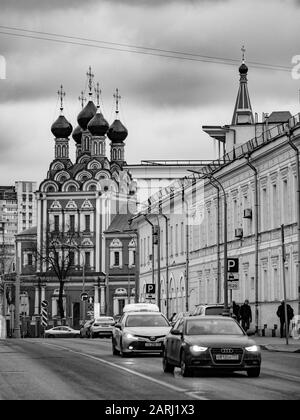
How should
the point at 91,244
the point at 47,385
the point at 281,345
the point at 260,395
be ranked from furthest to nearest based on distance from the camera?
the point at 91,244 → the point at 281,345 → the point at 47,385 → the point at 260,395

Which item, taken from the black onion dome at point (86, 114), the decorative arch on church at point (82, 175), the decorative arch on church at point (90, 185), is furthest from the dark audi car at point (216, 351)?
the black onion dome at point (86, 114)

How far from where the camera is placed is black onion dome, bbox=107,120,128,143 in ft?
503

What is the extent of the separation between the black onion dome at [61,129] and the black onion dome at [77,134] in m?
4.56

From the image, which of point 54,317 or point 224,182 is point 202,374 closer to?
point 224,182

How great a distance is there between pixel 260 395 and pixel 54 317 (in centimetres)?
12113

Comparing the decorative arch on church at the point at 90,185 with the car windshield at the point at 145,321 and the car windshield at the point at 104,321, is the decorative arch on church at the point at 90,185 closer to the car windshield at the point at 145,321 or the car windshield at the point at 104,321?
the car windshield at the point at 104,321

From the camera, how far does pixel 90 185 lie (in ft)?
457

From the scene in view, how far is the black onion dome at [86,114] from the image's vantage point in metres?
153

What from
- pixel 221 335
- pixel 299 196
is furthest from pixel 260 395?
pixel 299 196

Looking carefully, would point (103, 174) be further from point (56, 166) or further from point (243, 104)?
point (243, 104)

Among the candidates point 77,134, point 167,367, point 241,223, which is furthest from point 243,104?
point 167,367

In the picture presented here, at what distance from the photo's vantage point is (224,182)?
66.9m

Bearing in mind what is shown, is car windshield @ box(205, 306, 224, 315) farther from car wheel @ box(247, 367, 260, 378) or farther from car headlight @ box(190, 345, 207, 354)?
car headlight @ box(190, 345, 207, 354)

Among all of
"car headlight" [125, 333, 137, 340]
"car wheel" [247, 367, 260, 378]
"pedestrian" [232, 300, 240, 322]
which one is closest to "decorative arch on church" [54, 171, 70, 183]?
"pedestrian" [232, 300, 240, 322]
